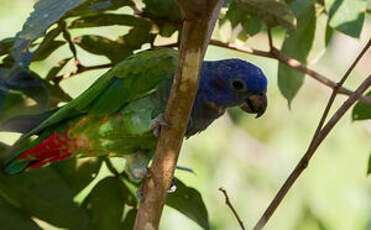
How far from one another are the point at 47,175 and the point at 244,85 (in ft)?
2.76

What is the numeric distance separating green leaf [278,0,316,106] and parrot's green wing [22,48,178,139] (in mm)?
448

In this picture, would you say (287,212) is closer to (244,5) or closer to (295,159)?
(295,159)

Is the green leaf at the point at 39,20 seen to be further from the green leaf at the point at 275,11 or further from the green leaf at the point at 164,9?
the green leaf at the point at 275,11

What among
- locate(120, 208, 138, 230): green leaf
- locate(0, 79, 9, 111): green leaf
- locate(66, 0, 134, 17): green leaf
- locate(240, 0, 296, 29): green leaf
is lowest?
locate(120, 208, 138, 230): green leaf

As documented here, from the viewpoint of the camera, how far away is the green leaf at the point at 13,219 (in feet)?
6.86

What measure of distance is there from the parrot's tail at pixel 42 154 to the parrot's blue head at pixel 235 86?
1.97ft

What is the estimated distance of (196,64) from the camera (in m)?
1.51

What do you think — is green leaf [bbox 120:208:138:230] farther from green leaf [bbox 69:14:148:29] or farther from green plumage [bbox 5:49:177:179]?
green leaf [bbox 69:14:148:29]

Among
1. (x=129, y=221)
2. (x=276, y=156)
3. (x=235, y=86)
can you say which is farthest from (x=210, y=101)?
(x=276, y=156)

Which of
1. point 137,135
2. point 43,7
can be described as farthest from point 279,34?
point 43,7

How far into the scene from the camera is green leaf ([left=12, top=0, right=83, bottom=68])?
1672 millimetres

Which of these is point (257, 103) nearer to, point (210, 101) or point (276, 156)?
point (210, 101)

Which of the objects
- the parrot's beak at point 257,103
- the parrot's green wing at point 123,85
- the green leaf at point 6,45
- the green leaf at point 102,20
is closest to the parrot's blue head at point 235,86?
the parrot's beak at point 257,103

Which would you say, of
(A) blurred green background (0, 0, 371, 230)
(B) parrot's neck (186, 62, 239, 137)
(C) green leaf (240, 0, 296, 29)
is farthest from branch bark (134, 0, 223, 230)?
(A) blurred green background (0, 0, 371, 230)
